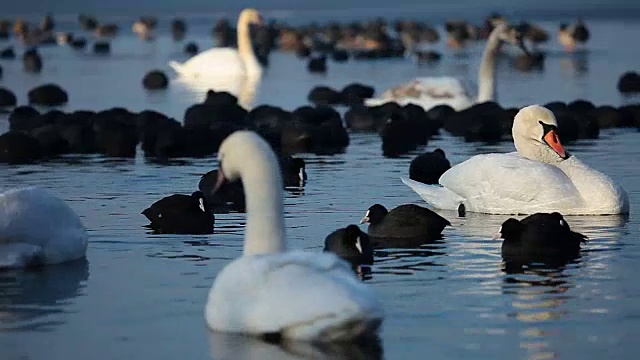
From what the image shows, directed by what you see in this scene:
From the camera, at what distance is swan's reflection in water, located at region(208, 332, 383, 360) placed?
30.7ft

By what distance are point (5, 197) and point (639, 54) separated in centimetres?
3531

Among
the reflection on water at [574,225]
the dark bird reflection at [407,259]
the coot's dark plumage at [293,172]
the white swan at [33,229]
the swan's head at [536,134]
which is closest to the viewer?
the white swan at [33,229]

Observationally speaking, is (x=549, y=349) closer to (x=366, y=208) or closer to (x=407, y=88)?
(x=366, y=208)

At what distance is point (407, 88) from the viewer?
92.4 feet

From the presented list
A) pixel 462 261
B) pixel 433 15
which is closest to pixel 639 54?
pixel 462 261

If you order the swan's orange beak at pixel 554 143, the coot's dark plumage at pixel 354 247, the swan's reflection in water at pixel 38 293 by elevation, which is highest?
the swan's orange beak at pixel 554 143

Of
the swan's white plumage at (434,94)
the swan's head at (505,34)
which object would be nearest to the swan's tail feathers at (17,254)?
the swan's white plumage at (434,94)

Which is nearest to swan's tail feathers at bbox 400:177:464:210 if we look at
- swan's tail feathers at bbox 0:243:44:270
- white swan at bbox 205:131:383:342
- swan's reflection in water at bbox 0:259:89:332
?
swan's reflection in water at bbox 0:259:89:332

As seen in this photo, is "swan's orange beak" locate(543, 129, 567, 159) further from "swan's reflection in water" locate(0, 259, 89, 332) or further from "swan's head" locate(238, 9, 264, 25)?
"swan's head" locate(238, 9, 264, 25)

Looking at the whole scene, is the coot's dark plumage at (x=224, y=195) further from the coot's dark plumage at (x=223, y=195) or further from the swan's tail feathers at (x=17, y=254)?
the swan's tail feathers at (x=17, y=254)

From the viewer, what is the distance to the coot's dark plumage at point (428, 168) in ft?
60.4

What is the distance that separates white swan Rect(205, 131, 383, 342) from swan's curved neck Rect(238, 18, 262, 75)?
30.8 m

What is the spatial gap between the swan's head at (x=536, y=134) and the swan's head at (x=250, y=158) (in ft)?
20.9

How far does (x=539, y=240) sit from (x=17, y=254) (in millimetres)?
3760
